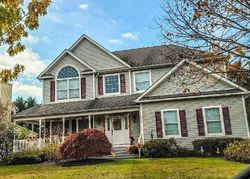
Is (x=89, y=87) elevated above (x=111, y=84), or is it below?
below

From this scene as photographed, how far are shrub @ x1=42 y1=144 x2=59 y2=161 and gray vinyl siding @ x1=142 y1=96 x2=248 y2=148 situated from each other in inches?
238

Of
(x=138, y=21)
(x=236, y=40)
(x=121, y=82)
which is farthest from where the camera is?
(x=121, y=82)

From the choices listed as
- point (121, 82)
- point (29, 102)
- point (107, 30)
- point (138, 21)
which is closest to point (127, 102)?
point (121, 82)

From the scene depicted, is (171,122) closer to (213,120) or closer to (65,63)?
(213,120)

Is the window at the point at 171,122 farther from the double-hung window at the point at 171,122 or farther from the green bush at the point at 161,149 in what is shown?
the green bush at the point at 161,149

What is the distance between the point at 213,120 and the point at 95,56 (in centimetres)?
1128

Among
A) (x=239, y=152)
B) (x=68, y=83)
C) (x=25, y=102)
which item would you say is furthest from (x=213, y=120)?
(x=25, y=102)

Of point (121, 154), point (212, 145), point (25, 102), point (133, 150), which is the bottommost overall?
point (121, 154)

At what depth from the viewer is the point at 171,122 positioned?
21.3 m

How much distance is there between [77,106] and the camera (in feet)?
79.7

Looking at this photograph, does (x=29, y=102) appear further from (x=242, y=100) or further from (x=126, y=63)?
(x=242, y=100)

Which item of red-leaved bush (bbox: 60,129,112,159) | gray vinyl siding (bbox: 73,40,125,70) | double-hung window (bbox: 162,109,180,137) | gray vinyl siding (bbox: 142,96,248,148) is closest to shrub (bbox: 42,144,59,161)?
red-leaved bush (bbox: 60,129,112,159)

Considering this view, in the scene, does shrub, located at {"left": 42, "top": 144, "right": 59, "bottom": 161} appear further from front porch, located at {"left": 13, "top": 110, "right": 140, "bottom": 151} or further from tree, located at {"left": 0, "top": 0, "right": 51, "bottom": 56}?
tree, located at {"left": 0, "top": 0, "right": 51, "bottom": 56}

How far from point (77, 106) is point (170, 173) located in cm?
1341
